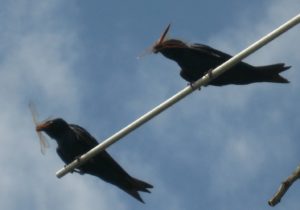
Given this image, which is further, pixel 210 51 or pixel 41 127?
pixel 210 51

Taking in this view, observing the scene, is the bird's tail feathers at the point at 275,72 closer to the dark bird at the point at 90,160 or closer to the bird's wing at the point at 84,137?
the dark bird at the point at 90,160

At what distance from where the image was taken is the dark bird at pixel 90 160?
9.98 m

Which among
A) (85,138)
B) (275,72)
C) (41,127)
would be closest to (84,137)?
(85,138)

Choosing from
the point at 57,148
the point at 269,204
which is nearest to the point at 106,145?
the point at 269,204

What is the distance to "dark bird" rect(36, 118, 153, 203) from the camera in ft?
32.8

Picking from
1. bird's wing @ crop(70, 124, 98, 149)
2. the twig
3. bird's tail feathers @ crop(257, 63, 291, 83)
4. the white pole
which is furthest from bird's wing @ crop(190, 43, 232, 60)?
the twig

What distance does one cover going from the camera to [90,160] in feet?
33.9

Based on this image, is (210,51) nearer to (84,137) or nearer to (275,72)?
(275,72)

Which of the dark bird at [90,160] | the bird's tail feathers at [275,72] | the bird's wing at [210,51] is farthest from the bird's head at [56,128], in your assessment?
the bird's tail feathers at [275,72]

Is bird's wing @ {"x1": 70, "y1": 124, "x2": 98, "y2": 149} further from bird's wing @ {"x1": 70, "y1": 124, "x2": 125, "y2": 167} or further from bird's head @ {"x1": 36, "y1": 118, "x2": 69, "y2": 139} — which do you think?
bird's head @ {"x1": 36, "y1": 118, "x2": 69, "y2": 139}

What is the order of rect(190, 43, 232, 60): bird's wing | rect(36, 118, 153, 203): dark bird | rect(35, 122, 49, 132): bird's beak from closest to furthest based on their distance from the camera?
rect(35, 122, 49, 132): bird's beak < rect(36, 118, 153, 203): dark bird < rect(190, 43, 232, 60): bird's wing

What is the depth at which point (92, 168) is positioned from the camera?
10531 mm

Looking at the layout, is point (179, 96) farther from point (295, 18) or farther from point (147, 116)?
point (295, 18)

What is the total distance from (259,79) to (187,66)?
1.25 m
